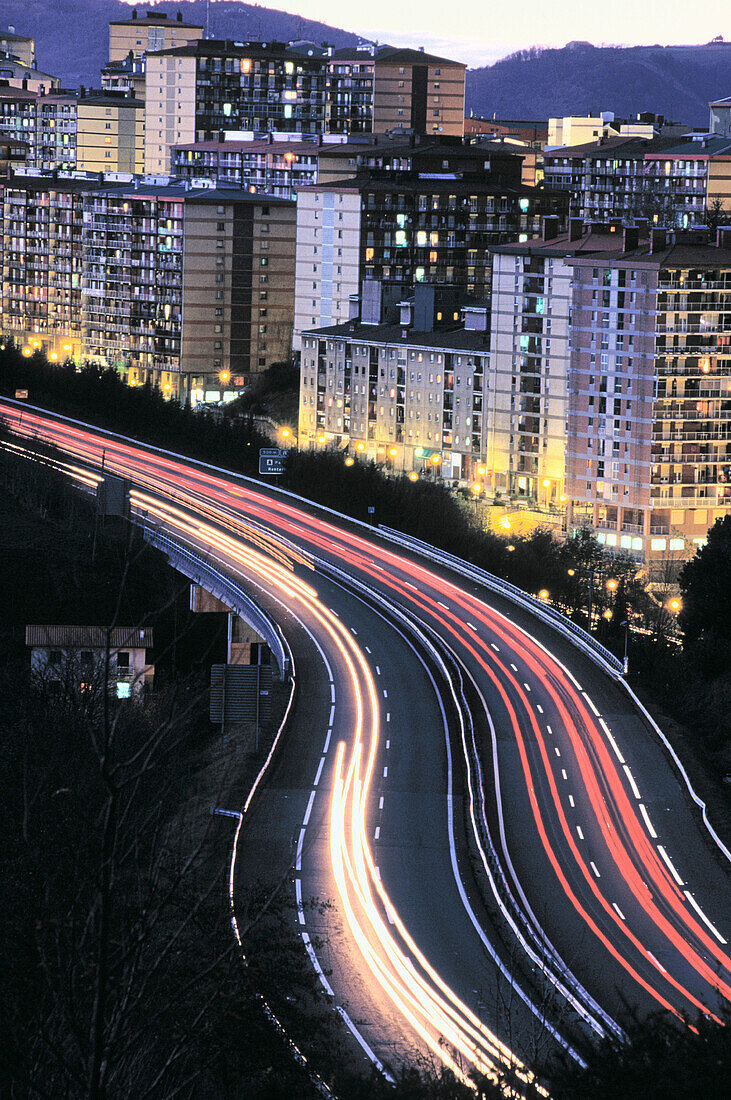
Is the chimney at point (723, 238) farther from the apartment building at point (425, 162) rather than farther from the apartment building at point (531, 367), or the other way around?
the apartment building at point (425, 162)

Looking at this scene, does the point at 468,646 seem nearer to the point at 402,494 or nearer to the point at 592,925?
the point at 592,925

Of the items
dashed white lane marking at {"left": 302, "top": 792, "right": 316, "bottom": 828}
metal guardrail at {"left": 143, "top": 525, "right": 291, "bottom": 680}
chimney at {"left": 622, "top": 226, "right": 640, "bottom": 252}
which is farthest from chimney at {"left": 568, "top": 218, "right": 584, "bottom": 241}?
dashed white lane marking at {"left": 302, "top": 792, "right": 316, "bottom": 828}

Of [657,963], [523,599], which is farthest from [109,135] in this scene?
[657,963]

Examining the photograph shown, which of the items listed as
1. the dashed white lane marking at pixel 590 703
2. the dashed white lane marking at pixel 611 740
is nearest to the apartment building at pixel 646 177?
the dashed white lane marking at pixel 590 703

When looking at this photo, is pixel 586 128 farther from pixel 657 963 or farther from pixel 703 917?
pixel 657 963

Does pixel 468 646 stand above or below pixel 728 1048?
below

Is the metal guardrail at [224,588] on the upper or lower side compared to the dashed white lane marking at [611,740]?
upper

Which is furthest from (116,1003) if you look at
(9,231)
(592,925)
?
(9,231)
